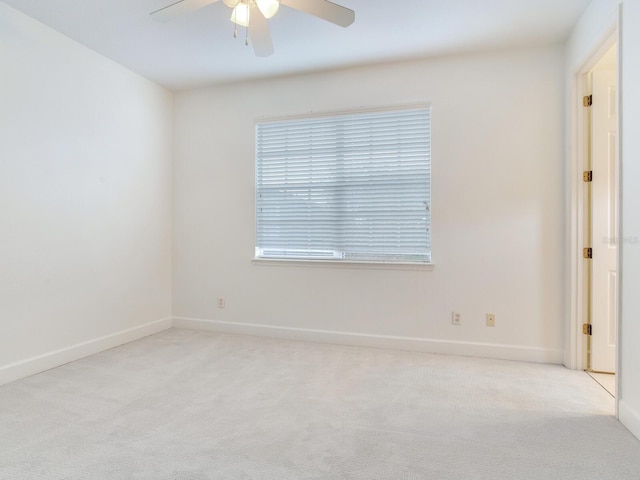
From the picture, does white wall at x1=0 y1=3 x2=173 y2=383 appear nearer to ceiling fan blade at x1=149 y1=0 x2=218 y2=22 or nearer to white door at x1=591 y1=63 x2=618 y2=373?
ceiling fan blade at x1=149 y1=0 x2=218 y2=22

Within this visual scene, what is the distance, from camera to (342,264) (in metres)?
3.44

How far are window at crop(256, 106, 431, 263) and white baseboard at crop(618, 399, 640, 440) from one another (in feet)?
5.26

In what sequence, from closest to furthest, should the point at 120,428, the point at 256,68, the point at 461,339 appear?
the point at 120,428, the point at 461,339, the point at 256,68

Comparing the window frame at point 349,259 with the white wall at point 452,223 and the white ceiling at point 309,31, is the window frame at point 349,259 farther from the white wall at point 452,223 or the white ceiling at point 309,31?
the white ceiling at point 309,31

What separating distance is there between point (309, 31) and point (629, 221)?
2.45 m

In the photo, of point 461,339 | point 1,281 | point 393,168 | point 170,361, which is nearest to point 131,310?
point 170,361

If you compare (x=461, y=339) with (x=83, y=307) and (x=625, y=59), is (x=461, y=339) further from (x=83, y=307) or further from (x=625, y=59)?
(x=83, y=307)

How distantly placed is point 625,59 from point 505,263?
1.60m

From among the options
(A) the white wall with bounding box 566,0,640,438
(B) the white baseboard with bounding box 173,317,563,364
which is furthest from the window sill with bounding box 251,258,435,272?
(A) the white wall with bounding box 566,0,640,438

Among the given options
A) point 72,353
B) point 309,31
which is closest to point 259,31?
point 309,31

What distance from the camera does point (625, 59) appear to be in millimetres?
1992

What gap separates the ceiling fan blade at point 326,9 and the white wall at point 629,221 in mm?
1515

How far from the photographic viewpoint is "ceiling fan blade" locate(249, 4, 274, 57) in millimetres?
1977

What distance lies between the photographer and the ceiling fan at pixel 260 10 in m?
1.85
